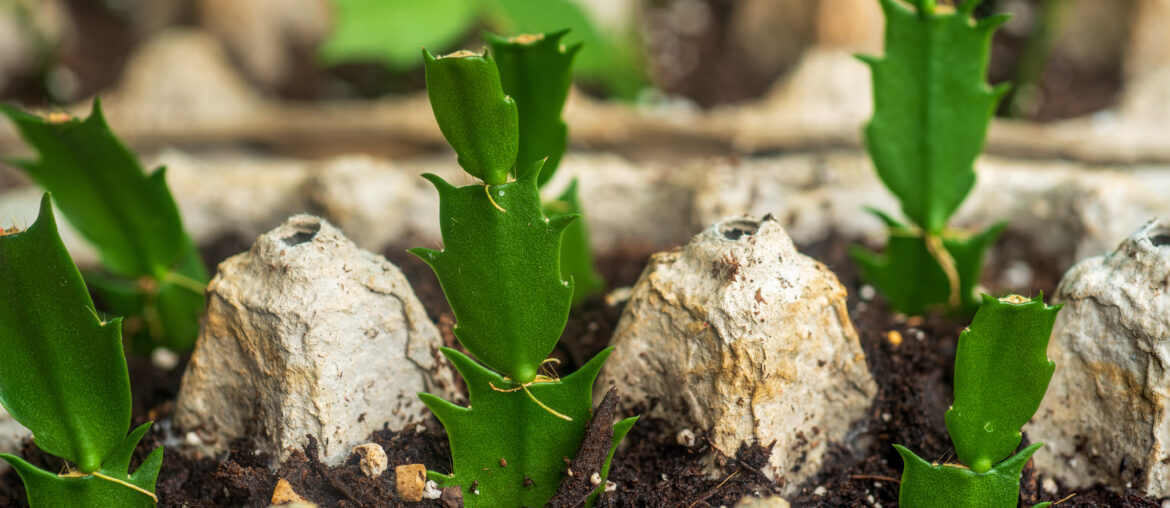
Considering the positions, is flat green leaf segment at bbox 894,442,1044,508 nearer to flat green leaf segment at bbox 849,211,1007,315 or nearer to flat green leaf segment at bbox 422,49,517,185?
flat green leaf segment at bbox 849,211,1007,315

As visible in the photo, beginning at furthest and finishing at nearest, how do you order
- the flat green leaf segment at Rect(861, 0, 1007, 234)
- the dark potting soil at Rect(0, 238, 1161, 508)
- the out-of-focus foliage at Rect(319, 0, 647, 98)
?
the out-of-focus foliage at Rect(319, 0, 647, 98)
the flat green leaf segment at Rect(861, 0, 1007, 234)
the dark potting soil at Rect(0, 238, 1161, 508)

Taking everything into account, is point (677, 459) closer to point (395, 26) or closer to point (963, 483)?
point (963, 483)

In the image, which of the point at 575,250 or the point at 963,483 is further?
the point at 575,250

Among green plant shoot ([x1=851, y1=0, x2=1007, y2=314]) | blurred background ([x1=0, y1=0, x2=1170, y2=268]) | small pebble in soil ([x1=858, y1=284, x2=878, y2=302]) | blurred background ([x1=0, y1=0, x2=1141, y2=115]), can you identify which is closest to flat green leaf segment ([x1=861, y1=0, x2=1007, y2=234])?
green plant shoot ([x1=851, y1=0, x2=1007, y2=314])

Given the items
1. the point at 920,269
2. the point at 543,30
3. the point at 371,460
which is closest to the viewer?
the point at 371,460

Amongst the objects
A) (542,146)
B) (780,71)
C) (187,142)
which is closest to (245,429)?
(542,146)

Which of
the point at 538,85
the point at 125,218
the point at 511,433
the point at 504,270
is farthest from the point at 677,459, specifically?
the point at 125,218

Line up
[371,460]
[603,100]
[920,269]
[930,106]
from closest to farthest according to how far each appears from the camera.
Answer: [371,460] < [930,106] < [920,269] < [603,100]
